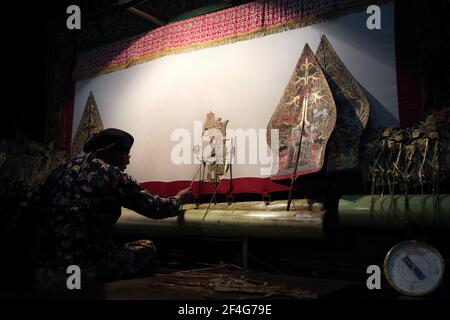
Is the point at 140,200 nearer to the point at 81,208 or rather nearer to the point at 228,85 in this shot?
the point at 81,208

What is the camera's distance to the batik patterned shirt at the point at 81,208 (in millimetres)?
2664

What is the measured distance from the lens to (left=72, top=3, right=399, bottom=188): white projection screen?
126 inches

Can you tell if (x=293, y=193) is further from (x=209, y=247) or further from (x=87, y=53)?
(x=87, y=53)

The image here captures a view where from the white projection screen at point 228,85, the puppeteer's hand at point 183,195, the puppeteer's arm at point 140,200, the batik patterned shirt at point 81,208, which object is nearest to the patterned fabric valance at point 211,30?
the white projection screen at point 228,85

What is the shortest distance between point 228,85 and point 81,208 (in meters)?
1.79

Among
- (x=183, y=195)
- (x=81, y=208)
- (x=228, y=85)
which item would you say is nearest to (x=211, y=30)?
(x=228, y=85)

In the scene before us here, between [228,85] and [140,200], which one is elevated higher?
[228,85]

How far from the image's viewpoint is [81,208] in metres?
2.68

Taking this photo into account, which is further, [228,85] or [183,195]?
[228,85]

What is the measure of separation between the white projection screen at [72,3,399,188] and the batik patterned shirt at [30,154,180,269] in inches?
47.6

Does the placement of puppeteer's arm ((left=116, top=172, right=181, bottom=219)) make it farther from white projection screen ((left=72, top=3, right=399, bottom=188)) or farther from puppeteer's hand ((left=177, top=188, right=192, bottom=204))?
white projection screen ((left=72, top=3, right=399, bottom=188))

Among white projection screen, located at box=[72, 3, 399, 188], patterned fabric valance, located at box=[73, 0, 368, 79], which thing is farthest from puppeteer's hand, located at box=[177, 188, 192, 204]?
patterned fabric valance, located at box=[73, 0, 368, 79]

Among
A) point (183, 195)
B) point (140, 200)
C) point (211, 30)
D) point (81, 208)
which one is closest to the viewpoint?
point (81, 208)
